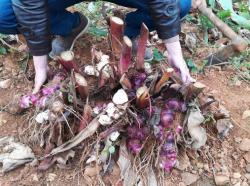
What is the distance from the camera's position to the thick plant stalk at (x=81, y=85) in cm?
173

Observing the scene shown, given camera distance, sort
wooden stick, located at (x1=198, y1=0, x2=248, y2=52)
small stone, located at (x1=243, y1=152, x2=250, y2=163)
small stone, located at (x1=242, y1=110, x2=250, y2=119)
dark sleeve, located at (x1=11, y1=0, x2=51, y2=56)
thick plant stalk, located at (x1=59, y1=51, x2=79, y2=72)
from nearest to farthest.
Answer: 1. dark sleeve, located at (x1=11, y1=0, x2=51, y2=56)
2. thick plant stalk, located at (x1=59, y1=51, x2=79, y2=72)
3. small stone, located at (x1=243, y1=152, x2=250, y2=163)
4. small stone, located at (x1=242, y1=110, x2=250, y2=119)
5. wooden stick, located at (x1=198, y1=0, x2=248, y2=52)

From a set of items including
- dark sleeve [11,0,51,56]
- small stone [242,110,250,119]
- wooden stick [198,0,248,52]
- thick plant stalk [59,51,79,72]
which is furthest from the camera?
wooden stick [198,0,248,52]

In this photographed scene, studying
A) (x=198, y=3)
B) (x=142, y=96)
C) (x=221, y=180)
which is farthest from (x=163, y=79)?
(x=198, y=3)

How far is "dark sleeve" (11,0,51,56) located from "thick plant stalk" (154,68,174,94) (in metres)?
0.47

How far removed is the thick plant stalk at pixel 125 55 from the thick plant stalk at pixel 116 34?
0.20ft

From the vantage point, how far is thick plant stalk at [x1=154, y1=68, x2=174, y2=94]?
1702mm

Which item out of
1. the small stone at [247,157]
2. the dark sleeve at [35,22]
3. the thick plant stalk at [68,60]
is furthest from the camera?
the small stone at [247,157]

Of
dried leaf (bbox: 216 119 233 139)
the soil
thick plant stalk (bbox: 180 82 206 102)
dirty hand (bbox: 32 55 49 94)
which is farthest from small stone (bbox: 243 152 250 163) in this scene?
dirty hand (bbox: 32 55 49 94)

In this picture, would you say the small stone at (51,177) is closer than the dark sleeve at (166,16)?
No

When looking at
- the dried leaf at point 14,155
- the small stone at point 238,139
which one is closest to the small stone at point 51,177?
the dried leaf at point 14,155

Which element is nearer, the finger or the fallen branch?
the fallen branch

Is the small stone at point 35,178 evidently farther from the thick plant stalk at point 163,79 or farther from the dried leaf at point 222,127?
the dried leaf at point 222,127

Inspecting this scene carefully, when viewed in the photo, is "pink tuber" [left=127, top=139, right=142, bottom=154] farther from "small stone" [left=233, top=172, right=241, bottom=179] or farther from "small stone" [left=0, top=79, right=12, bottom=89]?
"small stone" [left=0, top=79, right=12, bottom=89]

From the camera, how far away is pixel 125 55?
5.76ft
